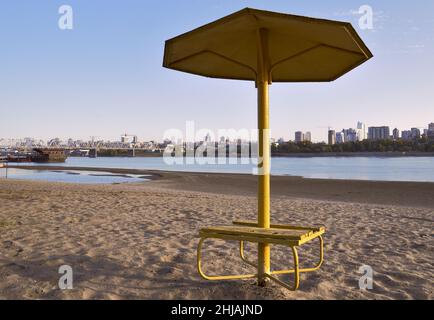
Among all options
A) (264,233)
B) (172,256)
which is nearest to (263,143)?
(264,233)

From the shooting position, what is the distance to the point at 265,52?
3.72m

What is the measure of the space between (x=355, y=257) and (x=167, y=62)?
3244 millimetres

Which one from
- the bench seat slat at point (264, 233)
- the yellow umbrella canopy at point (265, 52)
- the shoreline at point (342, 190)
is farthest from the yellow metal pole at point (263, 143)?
the shoreline at point (342, 190)

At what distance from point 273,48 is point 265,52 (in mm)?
408

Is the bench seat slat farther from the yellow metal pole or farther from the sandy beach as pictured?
the sandy beach

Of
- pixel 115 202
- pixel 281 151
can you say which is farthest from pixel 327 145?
pixel 115 202

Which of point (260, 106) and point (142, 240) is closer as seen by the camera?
point (260, 106)

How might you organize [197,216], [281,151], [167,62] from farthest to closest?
1. [281,151]
2. [197,216]
3. [167,62]

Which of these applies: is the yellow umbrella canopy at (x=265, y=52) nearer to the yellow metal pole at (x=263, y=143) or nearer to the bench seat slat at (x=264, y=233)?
the yellow metal pole at (x=263, y=143)

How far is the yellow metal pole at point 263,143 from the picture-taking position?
3717 mm

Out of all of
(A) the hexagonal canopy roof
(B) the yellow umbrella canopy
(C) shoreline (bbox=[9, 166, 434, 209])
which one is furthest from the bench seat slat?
(C) shoreline (bbox=[9, 166, 434, 209])
